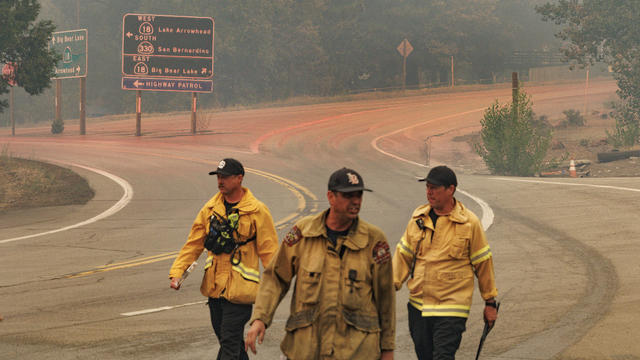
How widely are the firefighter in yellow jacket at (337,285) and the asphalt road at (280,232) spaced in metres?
3.81

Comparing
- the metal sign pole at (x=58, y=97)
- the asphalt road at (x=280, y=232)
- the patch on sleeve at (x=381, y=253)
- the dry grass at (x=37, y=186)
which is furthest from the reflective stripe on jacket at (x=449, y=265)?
the metal sign pole at (x=58, y=97)

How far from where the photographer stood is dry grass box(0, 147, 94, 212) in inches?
1016

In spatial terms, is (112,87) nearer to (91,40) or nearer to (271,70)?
(91,40)

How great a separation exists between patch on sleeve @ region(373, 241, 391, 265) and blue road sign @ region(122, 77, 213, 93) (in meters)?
39.6

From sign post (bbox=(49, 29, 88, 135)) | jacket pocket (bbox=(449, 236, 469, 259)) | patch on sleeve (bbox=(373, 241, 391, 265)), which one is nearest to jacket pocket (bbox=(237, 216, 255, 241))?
jacket pocket (bbox=(449, 236, 469, 259))

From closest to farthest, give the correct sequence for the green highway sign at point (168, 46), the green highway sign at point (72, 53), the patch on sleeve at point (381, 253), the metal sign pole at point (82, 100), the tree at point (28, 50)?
1. the patch on sleeve at point (381, 253)
2. the tree at point (28, 50)
3. the green highway sign at point (168, 46)
4. the green highway sign at point (72, 53)
5. the metal sign pole at point (82, 100)

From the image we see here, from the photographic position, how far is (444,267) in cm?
621

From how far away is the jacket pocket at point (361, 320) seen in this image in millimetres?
4703

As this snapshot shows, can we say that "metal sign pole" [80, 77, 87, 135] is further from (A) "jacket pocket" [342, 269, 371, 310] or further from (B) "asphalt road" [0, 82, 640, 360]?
(A) "jacket pocket" [342, 269, 371, 310]

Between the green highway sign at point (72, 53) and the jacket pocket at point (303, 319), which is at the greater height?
the green highway sign at point (72, 53)

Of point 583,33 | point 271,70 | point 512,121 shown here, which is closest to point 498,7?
point 271,70

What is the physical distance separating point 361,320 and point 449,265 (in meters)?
1.66

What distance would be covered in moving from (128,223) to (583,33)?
4011cm

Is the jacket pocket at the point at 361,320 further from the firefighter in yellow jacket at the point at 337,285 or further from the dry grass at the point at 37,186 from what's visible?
the dry grass at the point at 37,186
